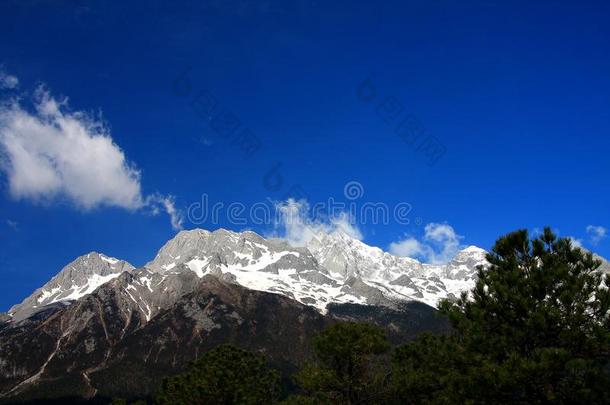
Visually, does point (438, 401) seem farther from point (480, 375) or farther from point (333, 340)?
point (333, 340)

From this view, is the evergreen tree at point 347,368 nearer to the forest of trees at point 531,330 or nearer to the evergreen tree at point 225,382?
the evergreen tree at point 225,382

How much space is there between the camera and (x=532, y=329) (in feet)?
75.4

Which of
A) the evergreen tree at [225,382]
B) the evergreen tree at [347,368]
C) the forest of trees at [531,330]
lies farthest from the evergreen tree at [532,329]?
the evergreen tree at [225,382]

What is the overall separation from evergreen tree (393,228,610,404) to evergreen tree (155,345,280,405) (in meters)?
20.5

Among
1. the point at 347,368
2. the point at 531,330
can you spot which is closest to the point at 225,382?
the point at 347,368

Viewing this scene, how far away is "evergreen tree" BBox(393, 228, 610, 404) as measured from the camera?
70.8ft

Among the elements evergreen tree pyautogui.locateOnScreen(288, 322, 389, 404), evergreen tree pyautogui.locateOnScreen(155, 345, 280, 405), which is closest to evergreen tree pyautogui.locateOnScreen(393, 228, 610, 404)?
evergreen tree pyautogui.locateOnScreen(288, 322, 389, 404)

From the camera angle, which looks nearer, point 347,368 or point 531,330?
point 531,330

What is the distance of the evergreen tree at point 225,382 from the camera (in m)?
40.9

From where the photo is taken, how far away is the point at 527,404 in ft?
72.8

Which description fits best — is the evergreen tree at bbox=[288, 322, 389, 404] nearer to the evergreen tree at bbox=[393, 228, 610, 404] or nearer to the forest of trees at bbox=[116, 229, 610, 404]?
the forest of trees at bbox=[116, 229, 610, 404]

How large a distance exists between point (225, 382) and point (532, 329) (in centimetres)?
2603

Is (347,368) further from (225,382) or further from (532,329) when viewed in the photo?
(532,329)

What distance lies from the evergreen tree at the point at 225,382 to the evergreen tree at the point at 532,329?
2048cm
